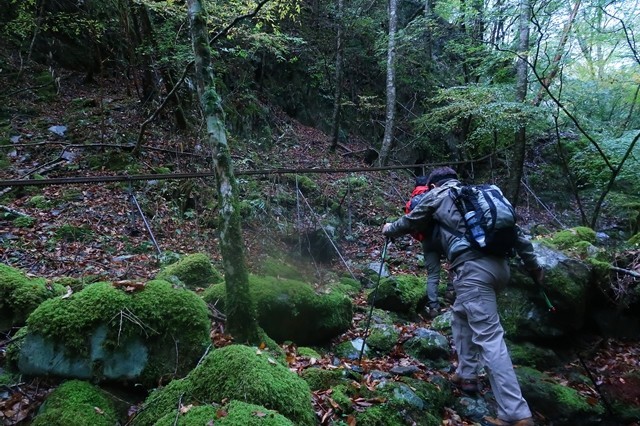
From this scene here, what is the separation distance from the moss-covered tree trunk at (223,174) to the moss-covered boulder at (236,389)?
890 millimetres

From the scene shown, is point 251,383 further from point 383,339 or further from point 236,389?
point 383,339

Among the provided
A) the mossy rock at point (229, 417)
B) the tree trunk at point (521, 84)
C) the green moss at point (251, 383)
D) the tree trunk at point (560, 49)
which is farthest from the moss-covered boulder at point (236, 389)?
the tree trunk at point (521, 84)

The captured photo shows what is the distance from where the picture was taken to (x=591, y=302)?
678cm

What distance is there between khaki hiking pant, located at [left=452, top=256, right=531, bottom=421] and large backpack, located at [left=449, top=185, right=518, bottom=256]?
8.0 inches

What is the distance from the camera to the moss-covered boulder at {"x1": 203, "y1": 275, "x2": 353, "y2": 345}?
16.1 feet

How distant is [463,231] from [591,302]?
411 centimetres

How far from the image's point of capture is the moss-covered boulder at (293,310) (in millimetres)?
4914

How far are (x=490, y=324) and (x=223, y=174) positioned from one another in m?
3.21

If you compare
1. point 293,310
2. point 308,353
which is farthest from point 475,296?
point 293,310

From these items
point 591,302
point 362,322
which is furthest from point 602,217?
point 362,322

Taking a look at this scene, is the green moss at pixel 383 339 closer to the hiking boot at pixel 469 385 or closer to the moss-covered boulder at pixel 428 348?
the moss-covered boulder at pixel 428 348

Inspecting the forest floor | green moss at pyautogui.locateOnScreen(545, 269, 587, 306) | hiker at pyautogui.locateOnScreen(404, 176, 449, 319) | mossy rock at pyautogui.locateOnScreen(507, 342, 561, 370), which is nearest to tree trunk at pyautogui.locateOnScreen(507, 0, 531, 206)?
the forest floor

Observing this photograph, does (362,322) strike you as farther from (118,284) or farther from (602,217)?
(602,217)

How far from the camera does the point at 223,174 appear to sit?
156 inches
